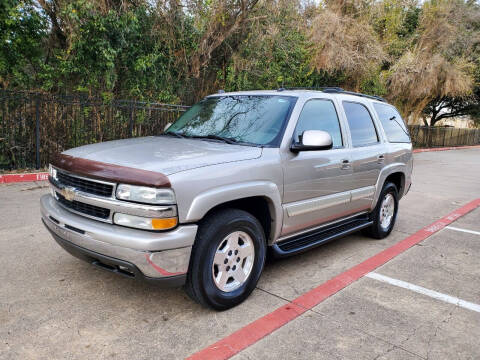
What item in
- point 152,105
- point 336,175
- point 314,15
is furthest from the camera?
point 314,15

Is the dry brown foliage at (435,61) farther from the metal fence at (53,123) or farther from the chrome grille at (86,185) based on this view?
the chrome grille at (86,185)

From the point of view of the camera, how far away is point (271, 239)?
373 cm

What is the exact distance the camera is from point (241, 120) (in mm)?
4078

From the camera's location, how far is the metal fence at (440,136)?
2729 centimetres

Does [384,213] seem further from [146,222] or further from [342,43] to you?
[342,43]

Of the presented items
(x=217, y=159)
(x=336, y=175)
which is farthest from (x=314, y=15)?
(x=217, y=159)

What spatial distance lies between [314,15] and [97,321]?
1604 centimetres

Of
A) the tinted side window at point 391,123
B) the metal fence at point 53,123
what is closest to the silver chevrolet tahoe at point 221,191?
the tinted side window at point 391,123

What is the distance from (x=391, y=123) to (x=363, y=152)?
1.27 meters

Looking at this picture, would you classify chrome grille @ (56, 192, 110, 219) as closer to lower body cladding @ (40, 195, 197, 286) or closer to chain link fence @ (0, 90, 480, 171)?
lower body cladding @ (40, 195, 197, 286)

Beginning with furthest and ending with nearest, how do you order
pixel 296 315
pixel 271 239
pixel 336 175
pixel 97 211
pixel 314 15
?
pixel 314 15 → pixel 336 175 → pixel 271 239 → pixel 296 315 → pixel 97 211

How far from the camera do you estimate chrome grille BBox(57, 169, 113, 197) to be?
117 inches

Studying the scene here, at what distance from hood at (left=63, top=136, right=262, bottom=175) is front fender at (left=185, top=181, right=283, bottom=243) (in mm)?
225

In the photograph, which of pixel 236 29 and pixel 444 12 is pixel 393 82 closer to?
pixel 444 12
